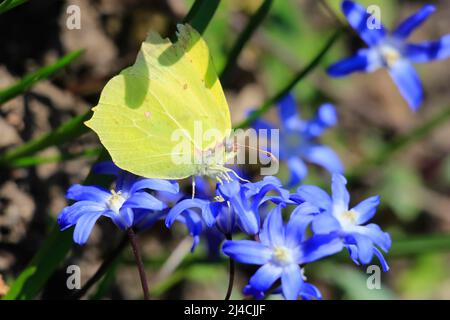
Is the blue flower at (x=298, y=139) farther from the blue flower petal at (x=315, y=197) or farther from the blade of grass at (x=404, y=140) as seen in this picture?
the blue flower petal at (x=315, y=197)

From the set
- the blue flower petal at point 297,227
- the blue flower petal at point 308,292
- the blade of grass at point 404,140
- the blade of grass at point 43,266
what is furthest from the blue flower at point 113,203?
the blade of grass at point 404,140

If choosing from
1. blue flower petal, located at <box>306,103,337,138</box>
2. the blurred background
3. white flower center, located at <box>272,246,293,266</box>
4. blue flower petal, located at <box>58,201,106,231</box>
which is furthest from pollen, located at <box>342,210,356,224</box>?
blue flower petal, located at <box>306,103,337,138</box>

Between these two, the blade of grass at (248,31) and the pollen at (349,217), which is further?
the blade of grass at (248,31)

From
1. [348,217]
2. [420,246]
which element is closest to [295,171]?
[420,246]

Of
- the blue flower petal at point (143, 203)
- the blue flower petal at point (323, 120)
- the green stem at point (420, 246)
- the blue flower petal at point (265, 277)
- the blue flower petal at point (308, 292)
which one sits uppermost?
the blue flower petal at point (323, 120)

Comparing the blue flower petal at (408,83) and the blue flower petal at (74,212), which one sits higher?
the blue flower petal at (408,83)

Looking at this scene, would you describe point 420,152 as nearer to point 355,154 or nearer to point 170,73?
point 355,154

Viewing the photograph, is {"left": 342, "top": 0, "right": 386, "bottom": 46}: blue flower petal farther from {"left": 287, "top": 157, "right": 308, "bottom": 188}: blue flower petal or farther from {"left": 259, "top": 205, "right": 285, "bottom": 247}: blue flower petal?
{"left": 259, "top": 205, "right": 285, "bottom": 247}: blue flower petal
